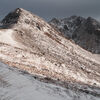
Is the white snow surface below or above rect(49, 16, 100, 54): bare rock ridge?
below

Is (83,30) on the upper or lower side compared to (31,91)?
upper

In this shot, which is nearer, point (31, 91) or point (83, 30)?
point (31, 91)

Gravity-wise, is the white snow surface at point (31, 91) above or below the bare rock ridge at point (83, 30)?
below

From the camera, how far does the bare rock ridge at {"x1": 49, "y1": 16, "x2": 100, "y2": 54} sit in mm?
135650

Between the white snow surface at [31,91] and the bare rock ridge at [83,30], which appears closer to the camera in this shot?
the white snow surface at [31,91]

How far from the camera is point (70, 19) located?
193000mm

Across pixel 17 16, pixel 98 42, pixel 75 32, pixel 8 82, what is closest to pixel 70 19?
pixel 75 32

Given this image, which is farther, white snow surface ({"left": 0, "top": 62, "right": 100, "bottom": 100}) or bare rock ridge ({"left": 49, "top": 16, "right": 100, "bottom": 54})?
bare rock ridge ({"left": 49, "top": 16, "right": 100, "bottom": 54})

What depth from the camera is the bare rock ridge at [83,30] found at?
13565cm

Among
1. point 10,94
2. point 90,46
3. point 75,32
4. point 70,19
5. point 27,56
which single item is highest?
point 70,19

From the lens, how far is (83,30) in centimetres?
15825

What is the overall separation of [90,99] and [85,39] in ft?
463

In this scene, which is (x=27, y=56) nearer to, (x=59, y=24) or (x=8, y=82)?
(x=8, y=82)

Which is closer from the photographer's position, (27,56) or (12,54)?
(12,54)
